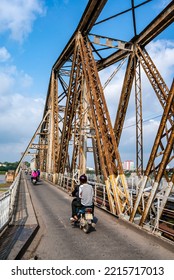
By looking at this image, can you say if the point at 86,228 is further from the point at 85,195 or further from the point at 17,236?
the point at 17,236

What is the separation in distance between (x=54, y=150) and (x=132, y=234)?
20.8m

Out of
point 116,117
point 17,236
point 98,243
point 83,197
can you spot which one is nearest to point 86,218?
point 83,197

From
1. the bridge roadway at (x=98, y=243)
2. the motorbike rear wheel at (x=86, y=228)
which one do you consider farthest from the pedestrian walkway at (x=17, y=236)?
the motorbike rear wheel at (x=86, y=228)

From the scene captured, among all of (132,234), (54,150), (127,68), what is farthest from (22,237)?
(54,150)

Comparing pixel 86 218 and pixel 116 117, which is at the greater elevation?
pixel 116 117

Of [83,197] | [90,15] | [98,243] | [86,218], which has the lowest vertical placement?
[98,243]

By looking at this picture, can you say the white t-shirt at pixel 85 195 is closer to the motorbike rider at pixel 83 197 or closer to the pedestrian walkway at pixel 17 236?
the motorbike rider at pixel 83 197

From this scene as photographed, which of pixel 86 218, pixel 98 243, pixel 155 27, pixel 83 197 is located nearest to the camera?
pixel 98 243

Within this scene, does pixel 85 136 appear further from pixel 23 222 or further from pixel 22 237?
pixel 22 237

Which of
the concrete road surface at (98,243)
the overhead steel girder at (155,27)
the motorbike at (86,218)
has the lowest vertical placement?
the concrete road surface at (98,243)

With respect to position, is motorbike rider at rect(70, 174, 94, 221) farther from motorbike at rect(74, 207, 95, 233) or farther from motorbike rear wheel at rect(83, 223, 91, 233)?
motorbike rear wheel at rect(83, 223, 91, 233)

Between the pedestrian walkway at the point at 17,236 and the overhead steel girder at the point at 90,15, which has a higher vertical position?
the overhead steel girder at the point at 90,15

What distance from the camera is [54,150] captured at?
27.2 metres

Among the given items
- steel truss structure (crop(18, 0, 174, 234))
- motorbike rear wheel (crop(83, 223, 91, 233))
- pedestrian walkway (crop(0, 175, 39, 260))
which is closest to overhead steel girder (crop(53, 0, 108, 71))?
steel truss structure (crop(18, 0, 174, 234))
